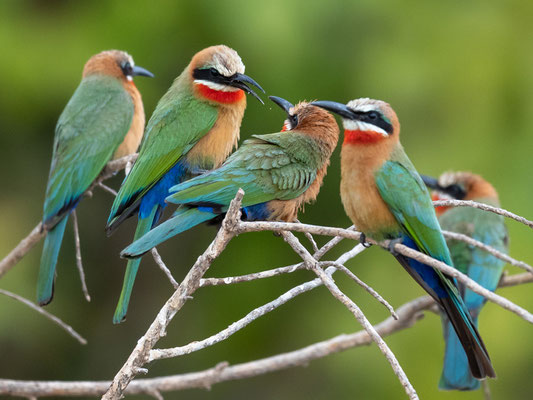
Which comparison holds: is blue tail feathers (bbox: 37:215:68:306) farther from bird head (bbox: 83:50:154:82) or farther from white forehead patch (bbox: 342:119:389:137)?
white forehead patch (bbox: 342:119:389:137)

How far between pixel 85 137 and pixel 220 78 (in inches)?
34.1

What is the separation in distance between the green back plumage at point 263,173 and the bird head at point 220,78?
36 centimetres

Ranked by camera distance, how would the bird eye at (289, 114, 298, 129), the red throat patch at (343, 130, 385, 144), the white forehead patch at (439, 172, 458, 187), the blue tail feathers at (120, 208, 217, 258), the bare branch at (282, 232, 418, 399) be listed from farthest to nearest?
the white forehead patch at (439, 172, 458, 187) < the bird eye at (289, 114, 298, 129) < the red throat patch at (343, 130, 385, 144) < the blue tail feathers at (120, 208, 217, 258) < the bare branch at (282, 232, 418, 399)

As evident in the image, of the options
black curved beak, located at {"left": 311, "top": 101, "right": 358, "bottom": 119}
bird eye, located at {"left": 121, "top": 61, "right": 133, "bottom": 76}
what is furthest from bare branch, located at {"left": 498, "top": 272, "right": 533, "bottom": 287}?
bird eye, located at {"left": 121, "top": 61, "right": 133, "bottom": 76}

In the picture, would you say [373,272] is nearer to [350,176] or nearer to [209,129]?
[209,129]

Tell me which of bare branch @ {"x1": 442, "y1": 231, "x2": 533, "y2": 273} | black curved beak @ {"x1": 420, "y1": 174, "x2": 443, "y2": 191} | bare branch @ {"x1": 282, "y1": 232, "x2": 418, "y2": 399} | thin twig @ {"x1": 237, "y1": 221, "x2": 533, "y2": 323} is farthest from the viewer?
black curved beak @ {"x1": 420, "y1": 174, "x2": 443, "y2": 191}

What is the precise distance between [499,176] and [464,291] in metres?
1.32

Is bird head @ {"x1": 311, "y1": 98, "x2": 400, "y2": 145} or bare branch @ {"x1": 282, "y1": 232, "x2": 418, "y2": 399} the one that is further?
bird head @ {"x1": 311, "y1": 98, "x2": 400, "y2": 145}

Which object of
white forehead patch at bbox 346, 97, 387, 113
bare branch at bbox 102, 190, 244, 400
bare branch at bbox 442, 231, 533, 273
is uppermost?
white forehead patch at bbox 346, 97, 387, 113

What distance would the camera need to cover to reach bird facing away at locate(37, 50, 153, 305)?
381cm

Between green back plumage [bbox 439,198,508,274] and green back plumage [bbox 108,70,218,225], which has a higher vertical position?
green back plumage [bbox 108,70,218,225]

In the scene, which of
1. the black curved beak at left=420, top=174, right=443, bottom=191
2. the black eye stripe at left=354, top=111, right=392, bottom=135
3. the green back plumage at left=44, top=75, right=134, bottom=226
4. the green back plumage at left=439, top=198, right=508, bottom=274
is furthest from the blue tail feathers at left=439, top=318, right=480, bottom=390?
the green back plumage at left=44, top=75, right=134, bottom=226

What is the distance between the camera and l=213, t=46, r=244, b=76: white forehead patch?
3568 millimetres

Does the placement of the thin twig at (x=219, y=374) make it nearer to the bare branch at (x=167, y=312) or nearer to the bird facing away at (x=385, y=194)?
the bird facing away at (x=385, y=194)
